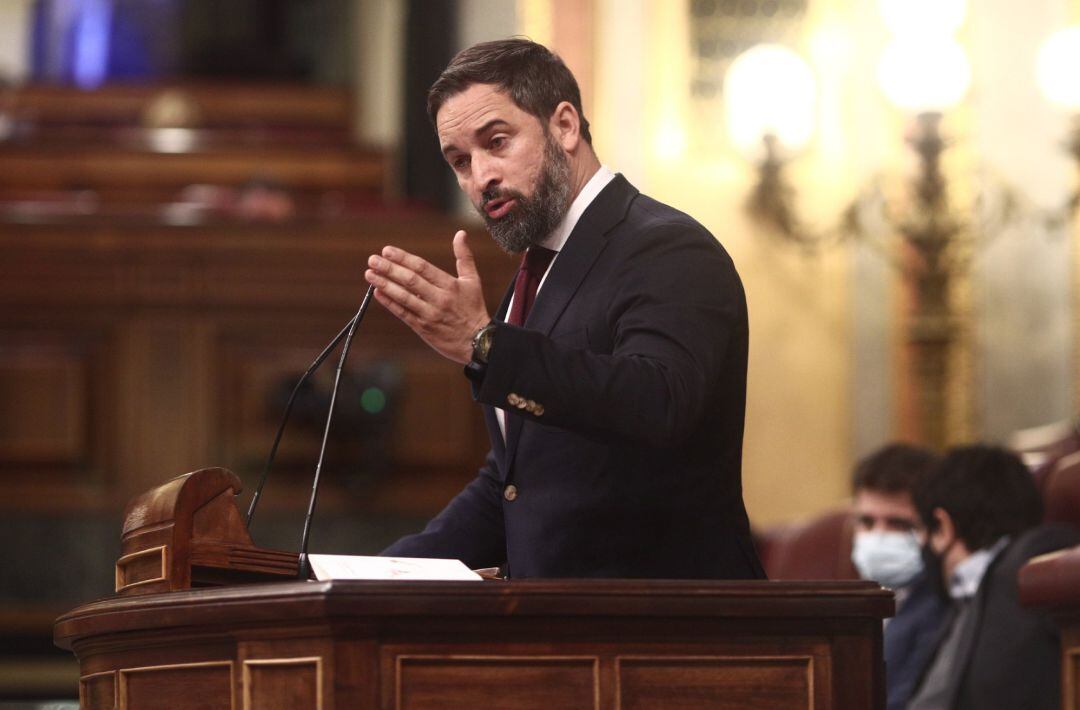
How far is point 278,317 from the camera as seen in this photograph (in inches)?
236

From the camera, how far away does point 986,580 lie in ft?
10.5

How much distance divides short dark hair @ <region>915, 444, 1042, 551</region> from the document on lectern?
68.3 inches

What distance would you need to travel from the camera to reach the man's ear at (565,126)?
7.80ft

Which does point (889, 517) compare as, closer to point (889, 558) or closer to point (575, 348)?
point (889, 558)

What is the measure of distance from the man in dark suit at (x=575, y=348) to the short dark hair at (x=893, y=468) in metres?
1.74

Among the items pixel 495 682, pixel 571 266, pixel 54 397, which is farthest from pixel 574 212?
pixel 54 397

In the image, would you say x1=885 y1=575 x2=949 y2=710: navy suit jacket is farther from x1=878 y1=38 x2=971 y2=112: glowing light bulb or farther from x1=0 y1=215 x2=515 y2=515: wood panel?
x1=878 y1=38 x2=971 y2=112: glowing light bulb

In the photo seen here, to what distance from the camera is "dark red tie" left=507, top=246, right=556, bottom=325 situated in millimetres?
2408

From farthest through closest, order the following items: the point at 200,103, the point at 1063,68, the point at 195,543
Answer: the point at 200,103, the point at 1063,68, the point at 195,543

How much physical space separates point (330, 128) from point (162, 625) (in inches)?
295

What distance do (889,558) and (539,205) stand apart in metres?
1.99

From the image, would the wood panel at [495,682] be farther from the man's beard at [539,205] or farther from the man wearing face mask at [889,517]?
the man wearing face mask at [889,517]

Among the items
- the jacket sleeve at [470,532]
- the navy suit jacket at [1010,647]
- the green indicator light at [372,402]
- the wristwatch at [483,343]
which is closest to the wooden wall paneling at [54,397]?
the green indicator light at [372,402]

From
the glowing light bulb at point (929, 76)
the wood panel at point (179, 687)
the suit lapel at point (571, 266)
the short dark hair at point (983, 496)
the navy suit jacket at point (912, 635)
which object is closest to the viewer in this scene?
the wood panel at point (179, 687)
